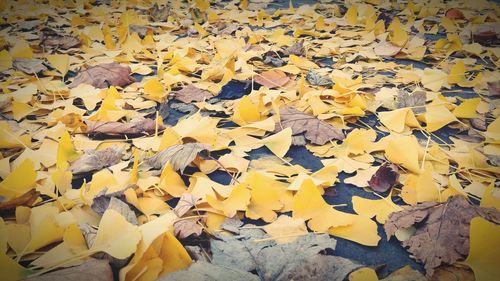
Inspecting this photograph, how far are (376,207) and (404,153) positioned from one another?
0.69ft

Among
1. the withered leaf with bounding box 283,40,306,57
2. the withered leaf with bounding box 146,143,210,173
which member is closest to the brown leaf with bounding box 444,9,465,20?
the withered leaf with bounding box 283,40,306,57

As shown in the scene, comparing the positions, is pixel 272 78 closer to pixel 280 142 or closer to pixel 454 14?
pixel 280 142

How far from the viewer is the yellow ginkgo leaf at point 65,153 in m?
0.94

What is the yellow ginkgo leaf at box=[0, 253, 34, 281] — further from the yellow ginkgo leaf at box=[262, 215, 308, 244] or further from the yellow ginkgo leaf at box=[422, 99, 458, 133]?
the yellow ginkgo leaf at box=[422, 99, 458, 133]

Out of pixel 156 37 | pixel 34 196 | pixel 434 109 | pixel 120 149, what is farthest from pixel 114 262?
pixel 156 37

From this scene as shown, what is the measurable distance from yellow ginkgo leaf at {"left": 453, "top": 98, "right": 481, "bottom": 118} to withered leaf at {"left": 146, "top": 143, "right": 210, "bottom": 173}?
851 mm

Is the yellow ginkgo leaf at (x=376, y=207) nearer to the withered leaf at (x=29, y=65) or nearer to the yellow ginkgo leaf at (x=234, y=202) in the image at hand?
the yellow ginkgo leaf at (x=234, y=202)

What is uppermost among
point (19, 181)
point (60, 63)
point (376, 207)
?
point (60, 63)

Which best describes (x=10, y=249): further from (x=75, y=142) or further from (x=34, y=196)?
(x=75, y=142)

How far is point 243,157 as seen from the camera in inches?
40.2

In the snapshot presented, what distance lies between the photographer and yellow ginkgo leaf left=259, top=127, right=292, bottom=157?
1.01 m

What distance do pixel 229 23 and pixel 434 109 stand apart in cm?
170

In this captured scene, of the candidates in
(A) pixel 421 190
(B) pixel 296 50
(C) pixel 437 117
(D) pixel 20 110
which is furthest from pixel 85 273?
(B) pixel 296 50

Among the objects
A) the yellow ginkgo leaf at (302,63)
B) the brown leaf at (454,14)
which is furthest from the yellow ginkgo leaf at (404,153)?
the brown leaf at (454,14)
